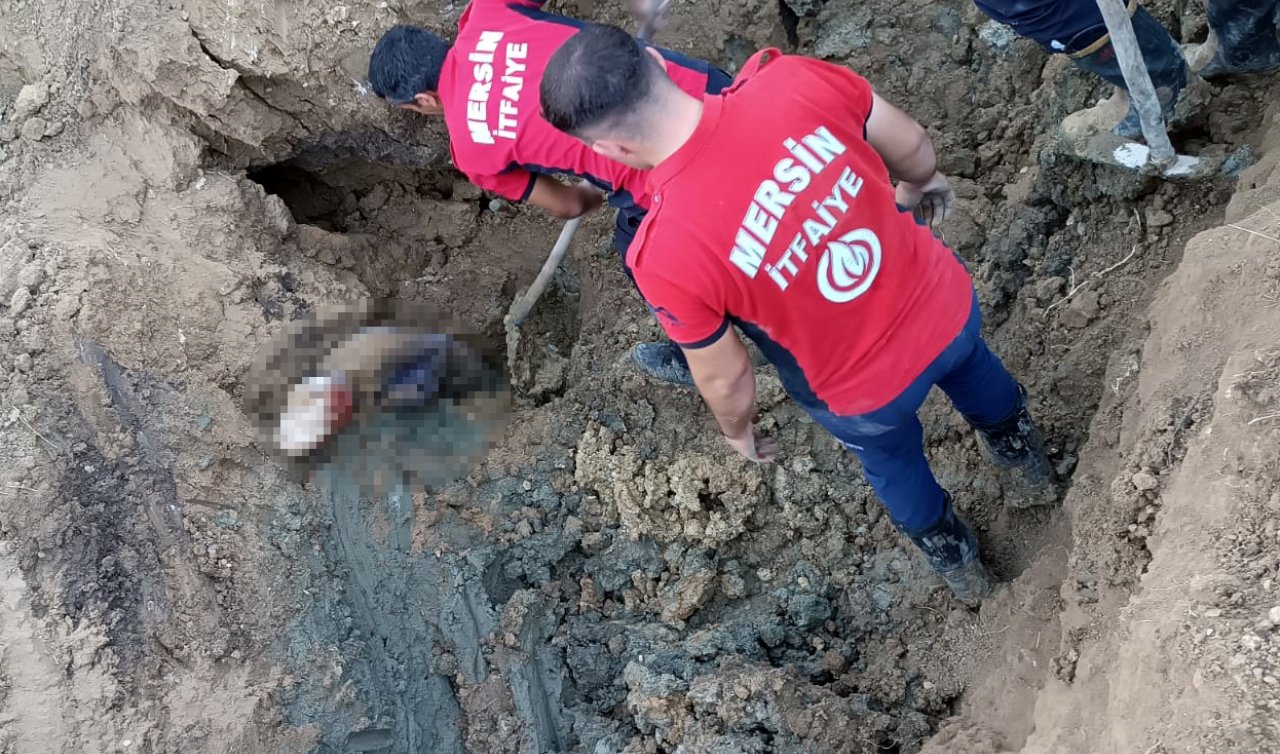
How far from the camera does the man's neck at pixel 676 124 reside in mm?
1619

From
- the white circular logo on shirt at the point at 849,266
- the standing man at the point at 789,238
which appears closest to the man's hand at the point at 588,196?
the standing man at the point at 789,238

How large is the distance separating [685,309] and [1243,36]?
1.91m

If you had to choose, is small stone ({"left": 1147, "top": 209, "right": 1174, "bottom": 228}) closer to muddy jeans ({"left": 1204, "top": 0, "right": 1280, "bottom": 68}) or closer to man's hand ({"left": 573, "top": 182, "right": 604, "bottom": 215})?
muddy jeans ({"left": 1204, "top": 0, "right": 1280, "bottom": 68})

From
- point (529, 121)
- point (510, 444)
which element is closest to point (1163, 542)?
point (529, 121)

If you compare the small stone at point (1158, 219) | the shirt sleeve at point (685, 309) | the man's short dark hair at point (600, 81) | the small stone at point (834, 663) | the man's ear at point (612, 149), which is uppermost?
the man's short dark hair at point (600, 81)

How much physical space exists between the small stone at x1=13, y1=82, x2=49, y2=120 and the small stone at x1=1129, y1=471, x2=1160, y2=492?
11.3 ft

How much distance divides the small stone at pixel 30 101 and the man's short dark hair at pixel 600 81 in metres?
2.42

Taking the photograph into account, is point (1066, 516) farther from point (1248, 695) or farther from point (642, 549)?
point (642, 549)

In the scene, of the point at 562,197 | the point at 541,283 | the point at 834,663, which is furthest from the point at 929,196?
the point at 541,283

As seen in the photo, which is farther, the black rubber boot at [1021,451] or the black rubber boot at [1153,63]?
the black rubber boot at [1153,63]

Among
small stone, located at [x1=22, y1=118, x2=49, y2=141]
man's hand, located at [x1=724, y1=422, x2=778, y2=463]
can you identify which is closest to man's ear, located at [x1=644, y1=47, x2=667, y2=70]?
man's hand, located at [x1=724, y1=422, x2=778, y2=463]

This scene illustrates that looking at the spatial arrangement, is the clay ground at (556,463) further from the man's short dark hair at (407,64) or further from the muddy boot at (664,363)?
the man's short dark hair at (407,64)

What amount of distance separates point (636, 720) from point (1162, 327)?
1648 mm

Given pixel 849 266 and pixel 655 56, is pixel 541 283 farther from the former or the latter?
pixel 849 266
